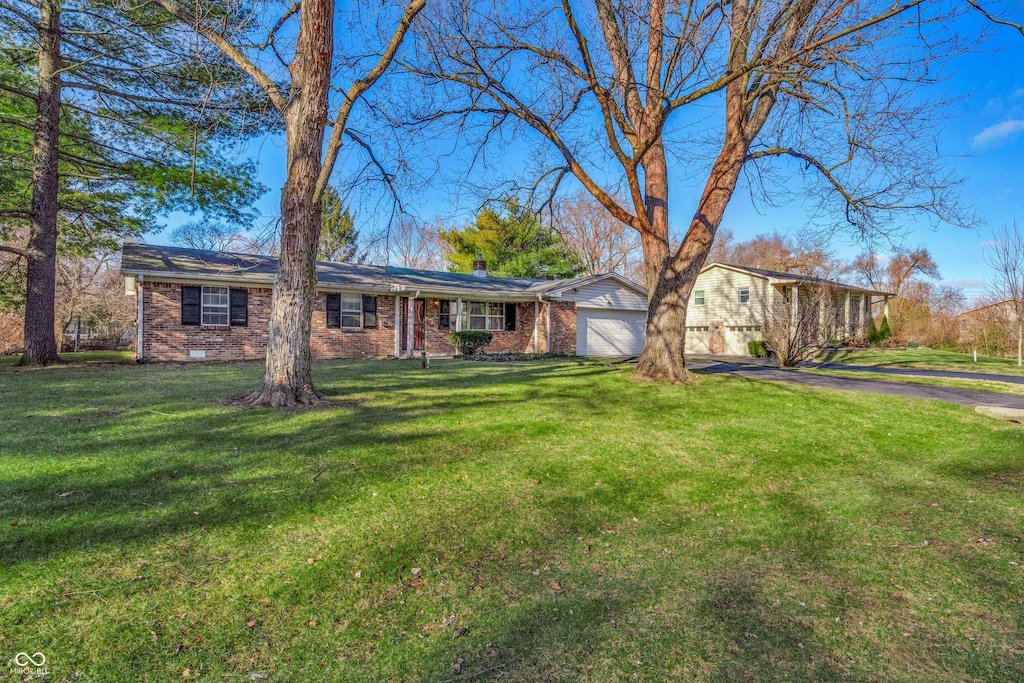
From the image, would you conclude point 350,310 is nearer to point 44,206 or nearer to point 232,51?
point 44,206

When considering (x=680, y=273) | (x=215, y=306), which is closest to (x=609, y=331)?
(x=680, y=273)

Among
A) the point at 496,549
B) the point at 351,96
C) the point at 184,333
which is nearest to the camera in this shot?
the point at 496,549

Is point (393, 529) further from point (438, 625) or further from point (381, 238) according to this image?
point (381, 238)

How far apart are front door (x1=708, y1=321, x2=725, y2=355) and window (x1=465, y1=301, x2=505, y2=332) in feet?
41.1

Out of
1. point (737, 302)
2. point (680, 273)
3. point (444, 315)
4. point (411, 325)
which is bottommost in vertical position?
point (411, 325)

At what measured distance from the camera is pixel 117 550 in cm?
300

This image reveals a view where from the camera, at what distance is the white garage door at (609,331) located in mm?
20391

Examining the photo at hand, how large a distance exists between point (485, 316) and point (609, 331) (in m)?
5.49

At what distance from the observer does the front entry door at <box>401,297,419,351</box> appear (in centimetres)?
1753

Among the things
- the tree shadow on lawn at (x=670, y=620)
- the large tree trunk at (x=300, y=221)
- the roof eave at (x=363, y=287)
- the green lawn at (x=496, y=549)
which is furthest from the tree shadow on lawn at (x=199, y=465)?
the roof eave at (x=363, y=287)

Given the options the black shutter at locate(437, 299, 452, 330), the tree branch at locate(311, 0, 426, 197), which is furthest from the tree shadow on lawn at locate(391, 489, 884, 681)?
the black shutter at locate(437, 299, 452, 330)

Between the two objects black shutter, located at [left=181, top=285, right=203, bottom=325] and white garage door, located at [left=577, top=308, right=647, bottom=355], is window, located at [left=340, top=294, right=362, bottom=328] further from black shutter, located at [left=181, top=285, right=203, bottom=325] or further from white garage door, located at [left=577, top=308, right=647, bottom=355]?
white garage door, located at [left=577, top=308, right=647, bottom=355]

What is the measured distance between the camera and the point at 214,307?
14.5 metres

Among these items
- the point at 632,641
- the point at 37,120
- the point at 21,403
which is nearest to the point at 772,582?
the point at 632,641
